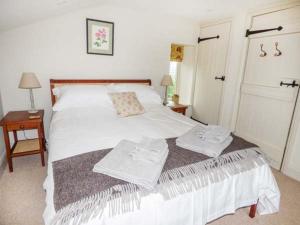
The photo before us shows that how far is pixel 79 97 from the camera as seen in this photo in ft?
8.07

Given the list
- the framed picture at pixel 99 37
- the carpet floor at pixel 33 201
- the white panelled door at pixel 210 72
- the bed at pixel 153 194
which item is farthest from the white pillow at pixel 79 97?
the white panelled door at pixel 210 72

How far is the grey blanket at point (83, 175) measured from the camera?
948 mm

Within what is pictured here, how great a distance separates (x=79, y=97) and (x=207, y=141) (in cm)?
176

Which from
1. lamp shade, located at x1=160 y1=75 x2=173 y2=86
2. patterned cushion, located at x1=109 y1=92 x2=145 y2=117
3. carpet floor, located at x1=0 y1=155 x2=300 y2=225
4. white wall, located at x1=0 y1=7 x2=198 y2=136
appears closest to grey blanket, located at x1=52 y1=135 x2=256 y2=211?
carpet floor, located at x1=0 y1=155 x2=300 y2=225

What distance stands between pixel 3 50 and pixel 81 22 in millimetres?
1099

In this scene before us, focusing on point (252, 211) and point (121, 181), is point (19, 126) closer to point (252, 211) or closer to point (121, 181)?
point (121, 181)

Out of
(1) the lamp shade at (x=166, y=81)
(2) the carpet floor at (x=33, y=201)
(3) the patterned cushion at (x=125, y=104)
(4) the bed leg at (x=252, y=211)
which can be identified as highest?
(1) the lamp shade at (x=166, y=81)

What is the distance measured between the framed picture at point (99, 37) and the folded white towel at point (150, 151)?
2106mm

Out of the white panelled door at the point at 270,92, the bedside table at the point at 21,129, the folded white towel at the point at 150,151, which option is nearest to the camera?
the folded white towel at the point at 150,151

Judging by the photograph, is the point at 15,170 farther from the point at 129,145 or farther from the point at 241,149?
the point at 241,149

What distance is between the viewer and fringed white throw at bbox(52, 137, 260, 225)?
0.91 meters

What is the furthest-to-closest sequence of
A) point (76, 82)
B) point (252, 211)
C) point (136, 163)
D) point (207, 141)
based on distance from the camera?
point (76, 82)
point (252, 211)
point (207, 141)
point (136, 163)

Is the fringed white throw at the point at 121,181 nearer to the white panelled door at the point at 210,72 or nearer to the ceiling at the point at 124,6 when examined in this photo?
the ceiling at the point at 124,6

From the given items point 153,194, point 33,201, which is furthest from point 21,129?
point 153,194
